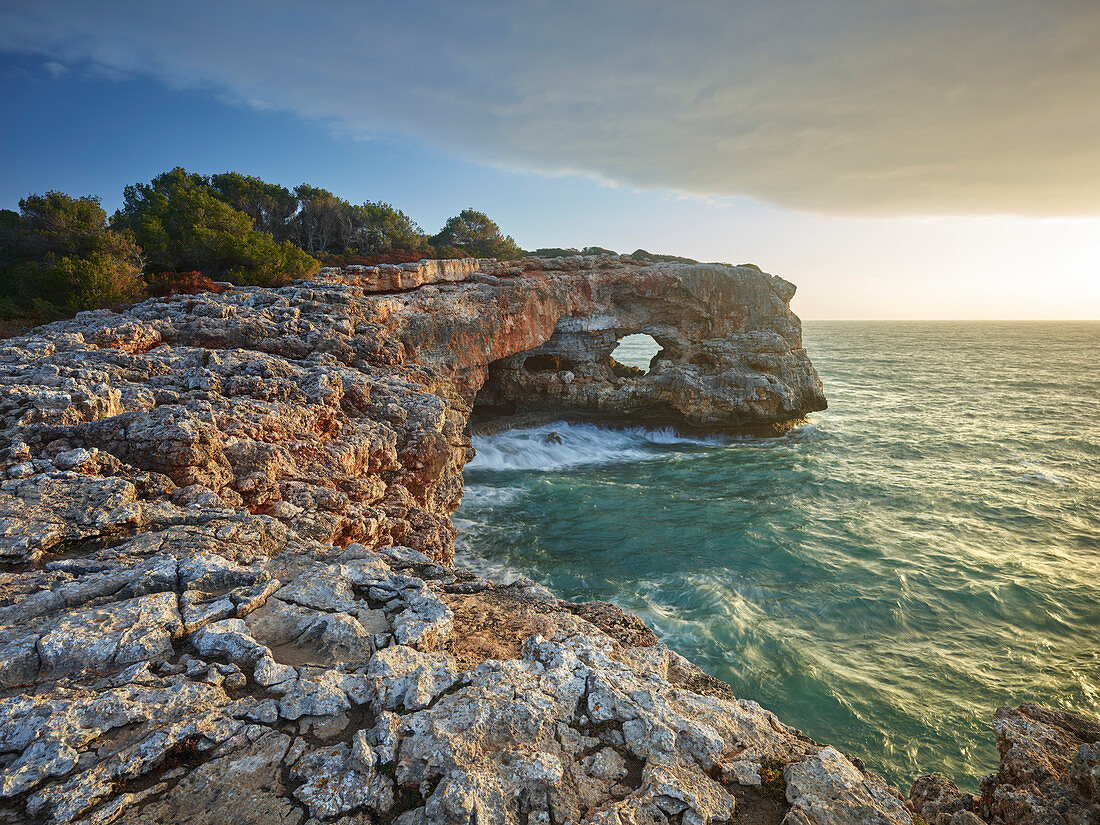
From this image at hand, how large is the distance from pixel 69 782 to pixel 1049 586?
2140 centimetres

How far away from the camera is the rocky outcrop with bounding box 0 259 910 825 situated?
3.26 m

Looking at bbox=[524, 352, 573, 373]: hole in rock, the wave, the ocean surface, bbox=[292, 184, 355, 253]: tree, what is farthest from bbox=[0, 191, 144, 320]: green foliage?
bbox=[524, 352, 573, 373]: hole in rock

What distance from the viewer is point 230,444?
7.91 m

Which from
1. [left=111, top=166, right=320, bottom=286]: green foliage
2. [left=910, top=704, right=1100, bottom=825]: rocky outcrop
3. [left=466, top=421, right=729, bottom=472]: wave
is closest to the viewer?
[left=910, top=704, right=1100, bottom=825]: rocky outcrop

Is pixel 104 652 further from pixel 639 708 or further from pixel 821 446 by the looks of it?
pixel 821 446

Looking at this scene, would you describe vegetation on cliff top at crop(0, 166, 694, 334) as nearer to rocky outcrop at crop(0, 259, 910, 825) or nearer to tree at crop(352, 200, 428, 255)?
tree at crop(352, 200, 428, 255)

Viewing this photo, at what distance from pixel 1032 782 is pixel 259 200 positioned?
38559 mm

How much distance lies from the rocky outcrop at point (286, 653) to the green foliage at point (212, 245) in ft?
32.1

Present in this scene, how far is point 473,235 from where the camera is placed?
3912 cm

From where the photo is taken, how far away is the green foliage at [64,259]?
1644cm

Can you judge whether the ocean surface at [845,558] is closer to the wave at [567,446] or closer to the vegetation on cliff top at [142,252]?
the wave at [567,446]

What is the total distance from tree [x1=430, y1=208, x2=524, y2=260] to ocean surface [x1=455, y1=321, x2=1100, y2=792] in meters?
17.3

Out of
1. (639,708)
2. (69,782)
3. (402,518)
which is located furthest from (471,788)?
(402,518)

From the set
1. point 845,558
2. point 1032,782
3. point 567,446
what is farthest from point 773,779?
point 567,446
